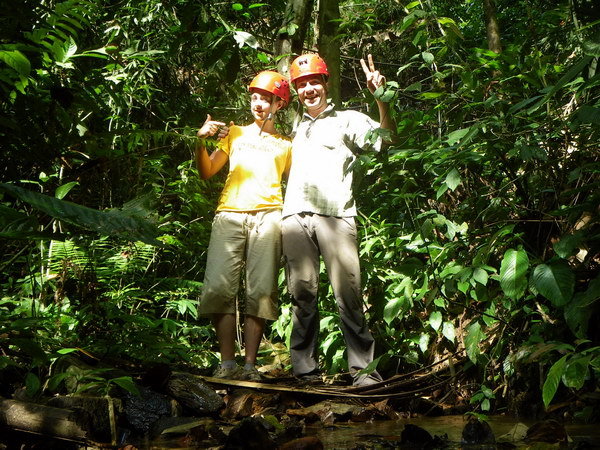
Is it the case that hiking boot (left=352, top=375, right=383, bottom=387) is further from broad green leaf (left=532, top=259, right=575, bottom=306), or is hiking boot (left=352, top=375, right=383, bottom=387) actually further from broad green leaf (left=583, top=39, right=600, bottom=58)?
broad green leaf (left=583, top=39, right=600, bottom=58)

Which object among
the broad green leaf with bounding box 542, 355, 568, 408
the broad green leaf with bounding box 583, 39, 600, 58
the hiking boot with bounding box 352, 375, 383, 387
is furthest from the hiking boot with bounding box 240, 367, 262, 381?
the broad green leaf with bounding box 583, 39, 600, 58

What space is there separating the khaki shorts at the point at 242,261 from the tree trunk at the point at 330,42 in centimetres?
149

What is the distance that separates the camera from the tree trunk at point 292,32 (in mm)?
5574

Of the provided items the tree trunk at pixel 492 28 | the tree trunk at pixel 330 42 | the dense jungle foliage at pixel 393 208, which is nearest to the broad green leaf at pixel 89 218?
the dense jungle foliage at pixel 393 208

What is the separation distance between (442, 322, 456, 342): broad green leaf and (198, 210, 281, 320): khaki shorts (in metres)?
1.21

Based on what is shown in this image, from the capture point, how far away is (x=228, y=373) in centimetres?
464

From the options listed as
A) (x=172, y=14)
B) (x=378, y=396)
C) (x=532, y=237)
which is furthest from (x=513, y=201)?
(x=172, y=14)

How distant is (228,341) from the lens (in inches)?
189

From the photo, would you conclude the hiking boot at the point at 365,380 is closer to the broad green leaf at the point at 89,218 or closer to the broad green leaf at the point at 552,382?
the broad green leaf at the point at 552,382

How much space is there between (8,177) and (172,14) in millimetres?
3389

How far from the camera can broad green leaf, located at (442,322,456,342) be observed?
4.50 meters

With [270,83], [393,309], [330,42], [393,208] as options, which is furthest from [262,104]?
[393,309]

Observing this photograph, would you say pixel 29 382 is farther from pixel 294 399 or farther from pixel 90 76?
pixel 90 76

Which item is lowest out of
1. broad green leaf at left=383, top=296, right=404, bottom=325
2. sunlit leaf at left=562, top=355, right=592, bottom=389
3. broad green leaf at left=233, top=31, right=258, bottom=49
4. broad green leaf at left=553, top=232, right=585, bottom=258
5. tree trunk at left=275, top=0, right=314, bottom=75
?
sunlit leaf at left=562, top=355, right=592, bottom=389
